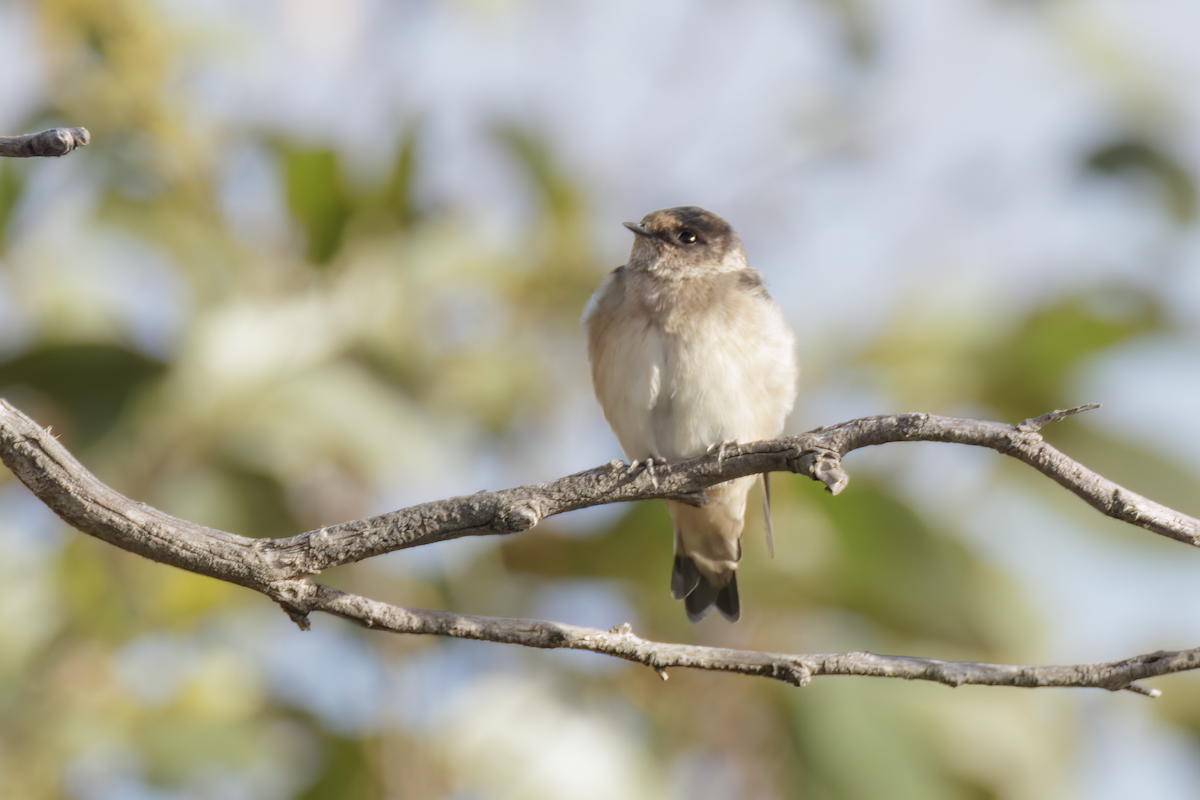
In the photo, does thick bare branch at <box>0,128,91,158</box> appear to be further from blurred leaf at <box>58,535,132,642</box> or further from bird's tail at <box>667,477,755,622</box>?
bird's tail at <box>667,477,755,622</box>

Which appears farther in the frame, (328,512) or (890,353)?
(890,353)

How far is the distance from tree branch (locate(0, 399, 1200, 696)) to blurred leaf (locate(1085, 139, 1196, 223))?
453 cm

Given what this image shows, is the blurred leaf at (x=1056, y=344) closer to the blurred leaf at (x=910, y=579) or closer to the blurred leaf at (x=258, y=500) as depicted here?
the blurred leaf at (x=910, y=579)

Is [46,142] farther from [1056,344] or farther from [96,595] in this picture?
[1056,344]

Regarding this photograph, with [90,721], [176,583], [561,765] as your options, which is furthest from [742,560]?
[90,721]

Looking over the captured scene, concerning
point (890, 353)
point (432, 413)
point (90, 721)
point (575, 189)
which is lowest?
point (90, 721)

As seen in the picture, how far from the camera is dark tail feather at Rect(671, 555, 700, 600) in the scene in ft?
18.5

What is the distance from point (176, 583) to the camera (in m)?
5.37

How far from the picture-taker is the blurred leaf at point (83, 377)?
5336 mm

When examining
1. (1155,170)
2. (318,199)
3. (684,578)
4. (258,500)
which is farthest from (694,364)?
(1155,170)

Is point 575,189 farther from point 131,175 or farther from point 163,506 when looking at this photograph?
point 163,506

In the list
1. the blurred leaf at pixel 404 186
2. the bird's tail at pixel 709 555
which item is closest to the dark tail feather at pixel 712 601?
the bird's tail at pixel 709 555

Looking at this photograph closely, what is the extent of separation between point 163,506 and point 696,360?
2.68 metres

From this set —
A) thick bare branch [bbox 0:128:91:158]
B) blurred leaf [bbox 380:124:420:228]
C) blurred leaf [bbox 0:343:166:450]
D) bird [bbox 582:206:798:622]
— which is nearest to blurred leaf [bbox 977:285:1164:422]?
bird [bbox 582:206:798:622]
